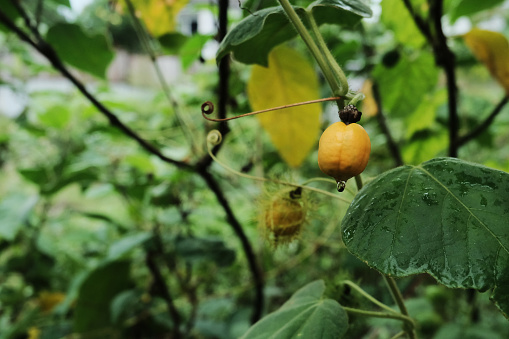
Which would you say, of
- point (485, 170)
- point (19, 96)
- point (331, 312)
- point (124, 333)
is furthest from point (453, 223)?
point (19, 96)

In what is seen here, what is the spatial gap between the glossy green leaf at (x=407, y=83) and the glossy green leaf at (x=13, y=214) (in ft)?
2.85

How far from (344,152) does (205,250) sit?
657 millimetres

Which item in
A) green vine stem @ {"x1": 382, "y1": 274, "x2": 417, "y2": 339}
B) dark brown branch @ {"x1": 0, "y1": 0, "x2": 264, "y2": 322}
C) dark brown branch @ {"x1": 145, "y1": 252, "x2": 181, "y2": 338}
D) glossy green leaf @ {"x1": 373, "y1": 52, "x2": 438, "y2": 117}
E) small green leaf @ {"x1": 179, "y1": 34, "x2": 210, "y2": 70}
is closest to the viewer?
green vine stem @ {"x1": 382, "y1": 274, "x2": 417, "y2": 339}

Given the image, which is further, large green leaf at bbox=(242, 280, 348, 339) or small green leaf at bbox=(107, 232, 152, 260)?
small green leaf at bbox=(107, 232, 152, 260)

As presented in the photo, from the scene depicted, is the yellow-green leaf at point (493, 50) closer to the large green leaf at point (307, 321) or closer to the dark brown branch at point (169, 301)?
the large green leaf at point (307, 321)

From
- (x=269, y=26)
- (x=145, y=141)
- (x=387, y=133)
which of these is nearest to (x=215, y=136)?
(x=269, y=26)

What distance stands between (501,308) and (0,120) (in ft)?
7.42

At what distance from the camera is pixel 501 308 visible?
0.26 meters

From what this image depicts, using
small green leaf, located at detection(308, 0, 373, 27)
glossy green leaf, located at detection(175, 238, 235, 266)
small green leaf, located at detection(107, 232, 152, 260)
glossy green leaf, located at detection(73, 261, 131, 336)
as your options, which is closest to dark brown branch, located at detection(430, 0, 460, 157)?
small green leaf, located at detection(308, 0, 373, 27)

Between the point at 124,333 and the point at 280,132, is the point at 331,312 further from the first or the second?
the point at 124,333

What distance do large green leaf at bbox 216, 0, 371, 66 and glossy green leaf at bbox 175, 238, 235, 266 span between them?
0.51m

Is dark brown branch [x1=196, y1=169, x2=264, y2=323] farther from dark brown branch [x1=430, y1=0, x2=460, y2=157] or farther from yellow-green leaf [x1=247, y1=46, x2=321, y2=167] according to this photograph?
dark brown branch [x1=430, y1=0, x2=460, y2=157]

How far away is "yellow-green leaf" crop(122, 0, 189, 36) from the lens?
0.86 meters

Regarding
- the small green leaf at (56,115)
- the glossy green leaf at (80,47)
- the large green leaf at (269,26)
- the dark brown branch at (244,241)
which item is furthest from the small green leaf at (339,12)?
the small green leaf at (56,115)
